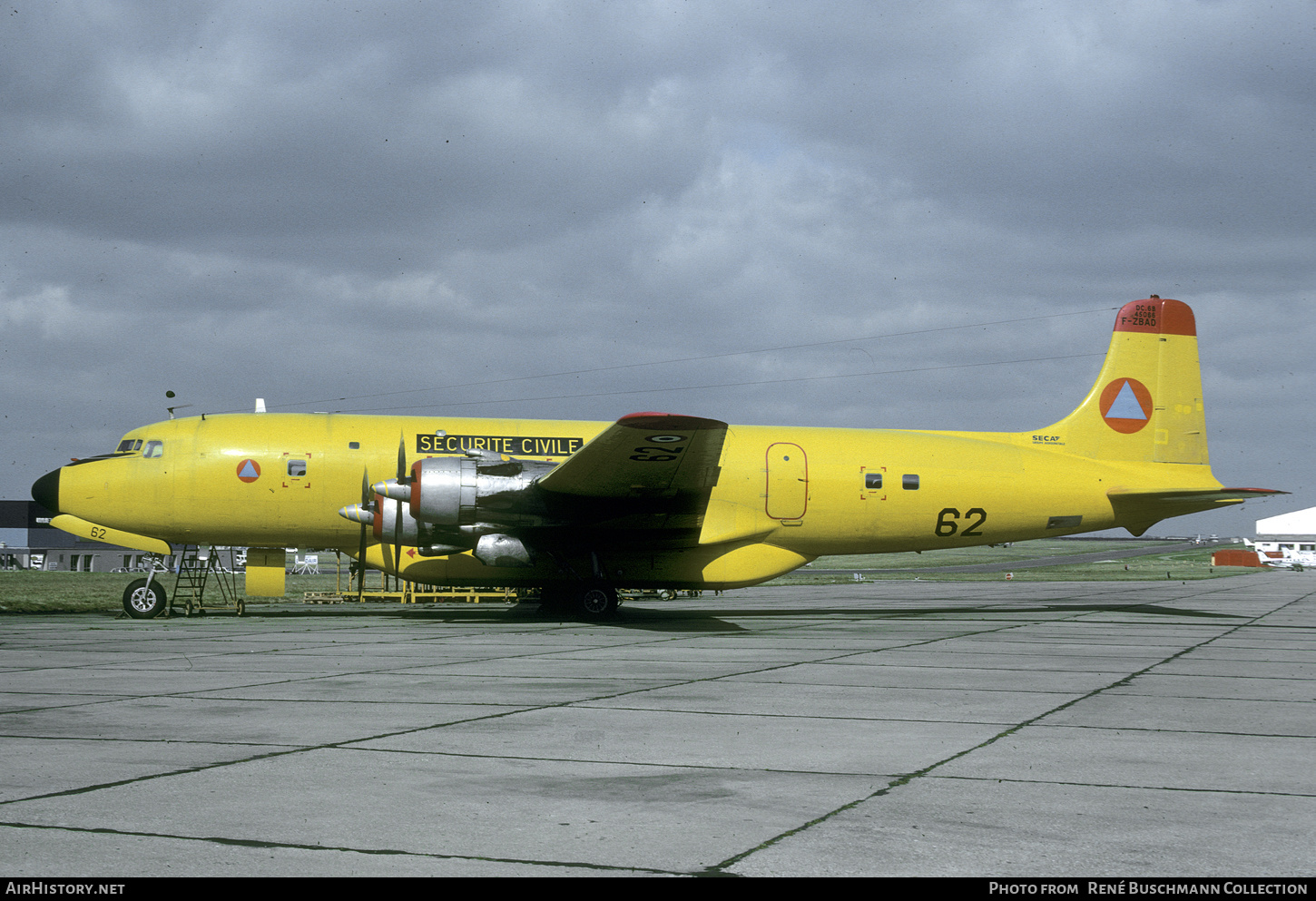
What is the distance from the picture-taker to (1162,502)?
84.5 feet

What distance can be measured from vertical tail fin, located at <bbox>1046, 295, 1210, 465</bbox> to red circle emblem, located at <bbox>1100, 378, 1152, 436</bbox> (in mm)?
23

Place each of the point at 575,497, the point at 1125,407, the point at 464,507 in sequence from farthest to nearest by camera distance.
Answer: the point at 1125,407
the point at 575,497
the point at 464,507

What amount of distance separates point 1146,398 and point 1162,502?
2913 millimetres

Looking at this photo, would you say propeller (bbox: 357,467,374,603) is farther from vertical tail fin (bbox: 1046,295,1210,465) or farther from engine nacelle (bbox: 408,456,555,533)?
vertical tail fin (bbox: 1046,295,1210,465)

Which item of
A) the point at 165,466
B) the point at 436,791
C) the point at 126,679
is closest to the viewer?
the point at 436,791

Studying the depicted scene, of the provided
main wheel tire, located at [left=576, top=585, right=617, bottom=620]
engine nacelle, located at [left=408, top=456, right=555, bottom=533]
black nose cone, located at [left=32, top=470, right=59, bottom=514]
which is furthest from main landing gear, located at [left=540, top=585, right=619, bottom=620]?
black nose cone, located at [left=32, top=470, right=59, bottom=514]

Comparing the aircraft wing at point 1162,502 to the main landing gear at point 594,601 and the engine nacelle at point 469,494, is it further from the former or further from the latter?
the engine nacelle at point 469,494

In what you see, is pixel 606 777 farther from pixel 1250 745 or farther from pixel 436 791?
pixel 1250 745

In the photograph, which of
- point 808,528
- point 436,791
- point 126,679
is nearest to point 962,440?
point 808,528

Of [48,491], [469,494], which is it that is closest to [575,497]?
[469,494]

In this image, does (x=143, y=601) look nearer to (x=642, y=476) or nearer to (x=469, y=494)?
(x=469, y=494)

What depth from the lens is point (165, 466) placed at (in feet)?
77.5

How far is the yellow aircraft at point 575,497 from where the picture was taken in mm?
22078
